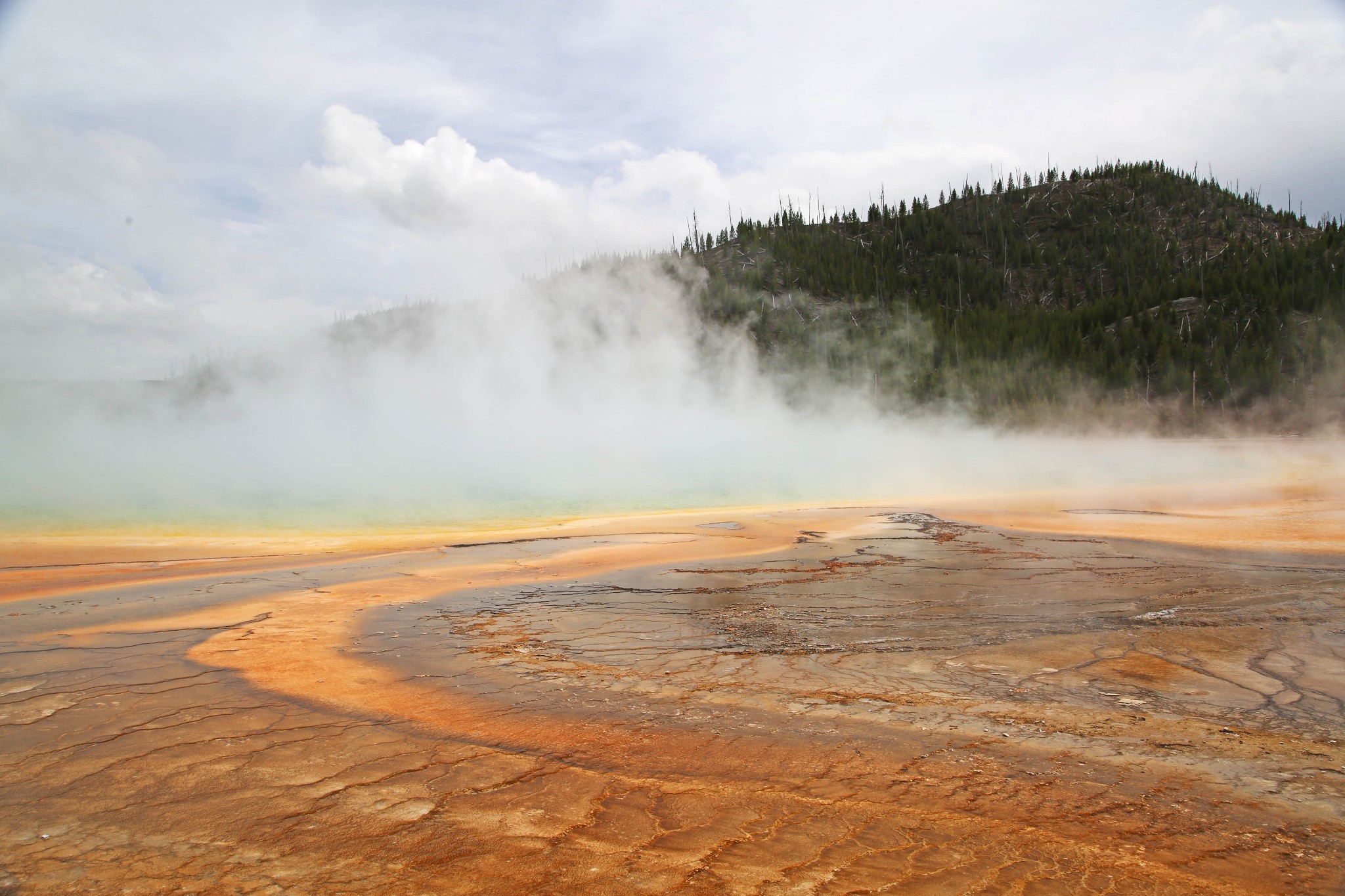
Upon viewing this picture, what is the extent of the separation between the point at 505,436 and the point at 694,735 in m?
53.8

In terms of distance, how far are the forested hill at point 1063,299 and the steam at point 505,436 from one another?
7.77m

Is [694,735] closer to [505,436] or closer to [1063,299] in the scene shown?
[505,436]

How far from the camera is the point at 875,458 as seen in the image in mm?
41156

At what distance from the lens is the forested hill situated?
6481cm

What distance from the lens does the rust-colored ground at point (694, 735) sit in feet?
11.4

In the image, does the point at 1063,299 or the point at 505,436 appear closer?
the point at 505,436

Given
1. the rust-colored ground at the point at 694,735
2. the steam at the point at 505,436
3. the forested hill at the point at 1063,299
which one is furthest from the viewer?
the forested hill at the point at 1063,299

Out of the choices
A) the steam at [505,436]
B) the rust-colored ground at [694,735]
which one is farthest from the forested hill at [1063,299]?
the rust-colored ground at [694,735]

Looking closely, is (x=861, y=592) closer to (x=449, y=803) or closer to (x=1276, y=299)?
(x=449, y=803)

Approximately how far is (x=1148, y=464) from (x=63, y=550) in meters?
40.8

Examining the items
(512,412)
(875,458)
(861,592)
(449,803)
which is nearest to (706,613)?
(861,592)

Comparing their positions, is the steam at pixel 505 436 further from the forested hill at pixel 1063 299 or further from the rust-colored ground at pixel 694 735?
Result: the rust-colored ground at pixel 694 735

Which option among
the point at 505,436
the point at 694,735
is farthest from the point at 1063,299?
the point at 694,735

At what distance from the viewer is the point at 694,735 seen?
507 cm
